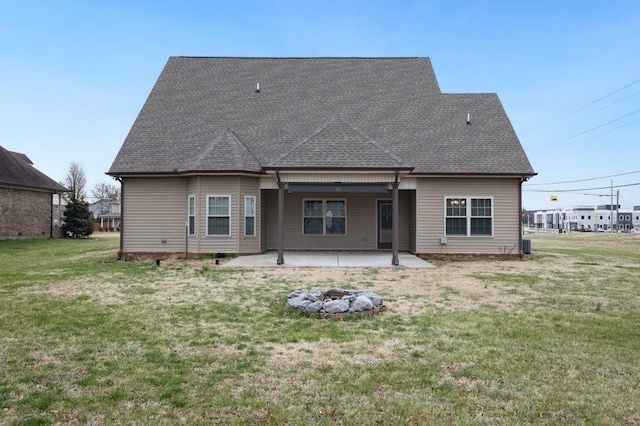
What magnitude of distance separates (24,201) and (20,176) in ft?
5.62

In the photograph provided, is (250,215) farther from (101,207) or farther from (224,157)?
(101,207)

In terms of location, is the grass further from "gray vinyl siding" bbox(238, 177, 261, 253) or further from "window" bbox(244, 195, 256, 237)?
"window" bbox(244, 195, 256, 237)

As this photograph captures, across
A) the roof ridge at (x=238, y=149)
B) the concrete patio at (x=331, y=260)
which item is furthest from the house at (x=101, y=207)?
the concrete patio at (x=331, y=260)

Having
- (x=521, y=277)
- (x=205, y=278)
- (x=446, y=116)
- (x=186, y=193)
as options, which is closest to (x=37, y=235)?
(x=186, y=193)

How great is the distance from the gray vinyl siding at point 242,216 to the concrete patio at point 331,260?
0.41 m

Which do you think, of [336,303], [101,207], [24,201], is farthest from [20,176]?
[101,207]

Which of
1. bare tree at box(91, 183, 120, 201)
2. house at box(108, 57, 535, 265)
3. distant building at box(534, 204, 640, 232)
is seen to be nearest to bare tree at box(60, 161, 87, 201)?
bare tree at box(91, 183, 120, 201)

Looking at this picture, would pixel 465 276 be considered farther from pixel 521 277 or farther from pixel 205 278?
pixel 205 278

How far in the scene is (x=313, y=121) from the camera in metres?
17.0

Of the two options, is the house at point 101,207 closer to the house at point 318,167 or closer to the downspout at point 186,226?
the house at point 318,167

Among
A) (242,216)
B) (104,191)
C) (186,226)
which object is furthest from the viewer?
(104,191)

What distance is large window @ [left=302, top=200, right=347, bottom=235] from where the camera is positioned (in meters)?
17.1

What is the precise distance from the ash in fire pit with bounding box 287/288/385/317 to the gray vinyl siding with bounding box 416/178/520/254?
28.1 ft

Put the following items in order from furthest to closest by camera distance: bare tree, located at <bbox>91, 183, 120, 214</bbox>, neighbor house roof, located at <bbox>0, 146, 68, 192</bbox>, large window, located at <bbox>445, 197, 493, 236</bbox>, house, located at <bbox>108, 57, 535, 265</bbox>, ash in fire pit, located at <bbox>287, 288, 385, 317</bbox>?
1. bare tree, located at <bbox>91, 183, 120, 214</bbox>
2. neighbor house roof, located at <bbox>0, 146, 68, 192</bbox>
3. large window, located at <bbox>445, 197, 493, 236</bbox>
4. house, located at <bbox>108, 57, 535, 265</bbox>
5. ash in fire pit, located at <bbox>287, 288, 385, 317</bbox>
